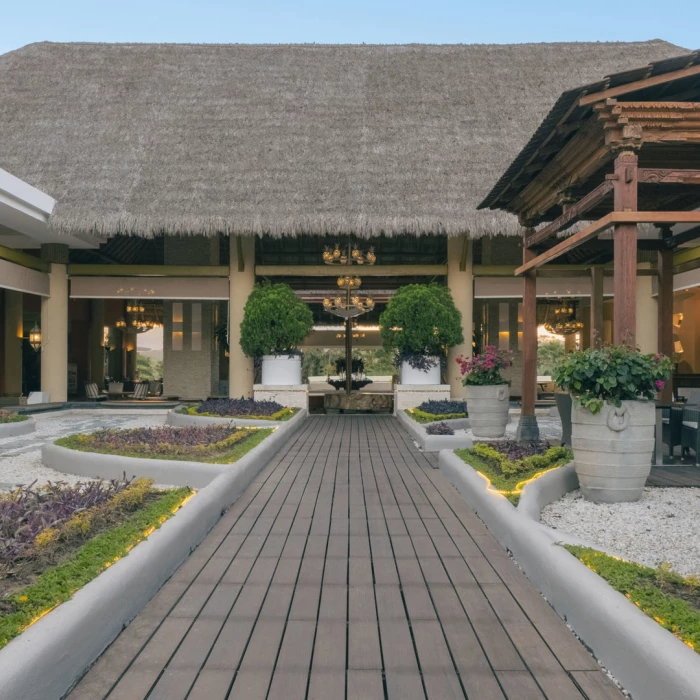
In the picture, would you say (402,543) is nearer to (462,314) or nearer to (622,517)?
(622,517)

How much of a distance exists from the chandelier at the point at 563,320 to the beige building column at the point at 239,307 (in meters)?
10.0

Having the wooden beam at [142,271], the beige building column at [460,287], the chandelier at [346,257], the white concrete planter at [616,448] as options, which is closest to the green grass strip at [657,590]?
the white concrete planter at [616,448]

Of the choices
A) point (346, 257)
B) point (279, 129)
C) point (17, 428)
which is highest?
→ point (279, 129)

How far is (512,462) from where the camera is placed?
5.84m

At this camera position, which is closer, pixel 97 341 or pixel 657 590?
pixel 657 590

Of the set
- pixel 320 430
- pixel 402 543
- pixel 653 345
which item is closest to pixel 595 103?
pixel 402 543

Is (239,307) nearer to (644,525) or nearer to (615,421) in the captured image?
(615,421)

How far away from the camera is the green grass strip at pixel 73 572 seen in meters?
2.47

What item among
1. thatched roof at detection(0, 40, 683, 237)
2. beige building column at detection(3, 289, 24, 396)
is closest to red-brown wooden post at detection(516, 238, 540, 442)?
thatched roof at detection(0, 40, 683, 237)

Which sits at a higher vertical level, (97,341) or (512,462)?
(97,341)

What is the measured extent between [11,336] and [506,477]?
1766cm

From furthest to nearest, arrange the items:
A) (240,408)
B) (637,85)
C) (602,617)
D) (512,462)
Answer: (240,408) < (512,462) < (637,85) < (602,617)

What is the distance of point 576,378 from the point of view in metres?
5.16

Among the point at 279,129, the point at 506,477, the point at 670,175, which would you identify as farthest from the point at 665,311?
the point at 279,129
